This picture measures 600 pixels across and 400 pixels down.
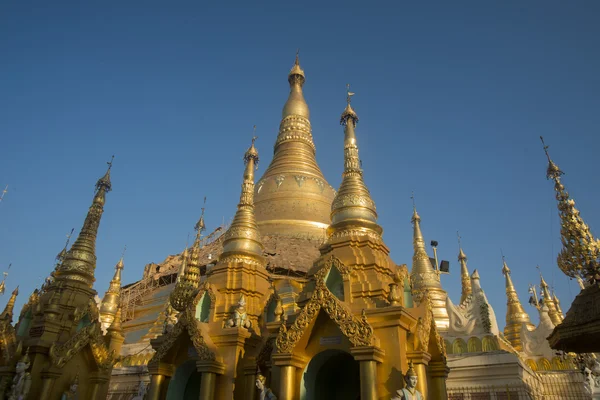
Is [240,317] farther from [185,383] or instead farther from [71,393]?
[71,393]

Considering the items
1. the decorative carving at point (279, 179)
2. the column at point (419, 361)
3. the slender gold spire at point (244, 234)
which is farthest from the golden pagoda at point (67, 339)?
the decorative carving at point (279, 179)

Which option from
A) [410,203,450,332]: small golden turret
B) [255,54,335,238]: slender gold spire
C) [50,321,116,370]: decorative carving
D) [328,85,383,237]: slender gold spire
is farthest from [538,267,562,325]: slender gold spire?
[50,321,116,370]: decorative carving

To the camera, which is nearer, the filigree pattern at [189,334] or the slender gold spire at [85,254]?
the filigree pattern at [189,334]

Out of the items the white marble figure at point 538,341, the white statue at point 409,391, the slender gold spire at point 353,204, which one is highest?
the slender gold spire at point 353,204

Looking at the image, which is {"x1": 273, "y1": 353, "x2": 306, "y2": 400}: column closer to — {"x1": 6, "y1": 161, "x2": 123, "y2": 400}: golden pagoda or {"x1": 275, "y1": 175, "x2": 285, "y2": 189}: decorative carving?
{"x1": 6, "y1": 161, "x2": 123, "y2": 400}: golden pagoda

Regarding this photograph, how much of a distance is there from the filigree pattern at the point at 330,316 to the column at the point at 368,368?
17 cm

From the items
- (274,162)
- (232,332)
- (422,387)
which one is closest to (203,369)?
(232,332)

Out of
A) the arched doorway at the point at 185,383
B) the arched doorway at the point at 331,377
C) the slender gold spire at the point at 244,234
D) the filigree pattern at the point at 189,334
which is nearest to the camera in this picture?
the arched doorway at the point at 331,377

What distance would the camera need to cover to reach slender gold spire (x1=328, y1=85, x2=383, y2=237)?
1249cm

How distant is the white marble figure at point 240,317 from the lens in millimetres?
12047

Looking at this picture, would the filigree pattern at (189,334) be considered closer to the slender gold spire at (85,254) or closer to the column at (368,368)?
the column at (368,368)

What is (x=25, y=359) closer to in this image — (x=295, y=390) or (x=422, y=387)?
(x=295, y=390)

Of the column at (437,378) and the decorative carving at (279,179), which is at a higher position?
the decorative carving at (279,179)

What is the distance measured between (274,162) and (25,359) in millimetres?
19027
